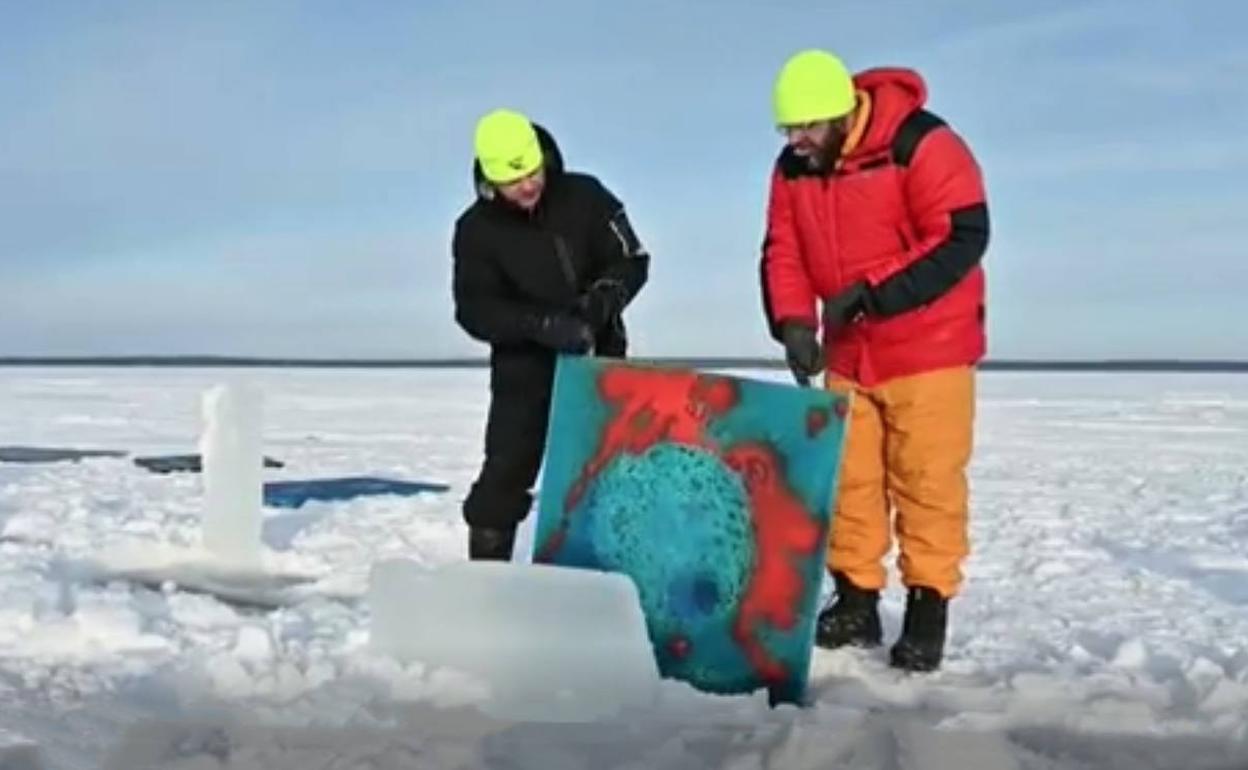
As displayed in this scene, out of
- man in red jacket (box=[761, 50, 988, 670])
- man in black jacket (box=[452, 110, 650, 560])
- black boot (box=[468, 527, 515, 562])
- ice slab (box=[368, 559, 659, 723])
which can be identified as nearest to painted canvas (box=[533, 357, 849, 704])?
ice slab (box=[368, 559, 659, 723])

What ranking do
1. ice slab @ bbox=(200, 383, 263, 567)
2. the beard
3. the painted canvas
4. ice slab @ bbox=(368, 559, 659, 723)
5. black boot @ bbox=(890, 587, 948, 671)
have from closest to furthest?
1. ice slab @ bbox=(368, 559, 659, 723)
2. the painted canvas
3. the beard
4. black boot @ bbox=(890, 587, 948, 671)
5. ice slab @ bbox=(200, 383, 263, 567)

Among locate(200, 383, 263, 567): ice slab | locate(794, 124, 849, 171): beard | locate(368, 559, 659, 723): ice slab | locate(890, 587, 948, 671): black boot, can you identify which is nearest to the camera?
locate(368, 559, 659, 723): ice slab

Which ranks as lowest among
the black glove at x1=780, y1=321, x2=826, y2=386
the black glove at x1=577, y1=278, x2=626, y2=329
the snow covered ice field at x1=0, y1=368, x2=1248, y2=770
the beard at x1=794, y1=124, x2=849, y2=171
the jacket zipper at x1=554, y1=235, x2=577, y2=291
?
the snow covered ice field at x1=0, y1=368, x2=1248, y2=770

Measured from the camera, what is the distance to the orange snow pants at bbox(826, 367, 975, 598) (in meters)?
3.81

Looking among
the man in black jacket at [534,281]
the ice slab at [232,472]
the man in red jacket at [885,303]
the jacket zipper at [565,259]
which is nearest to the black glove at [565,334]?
the man in black jacket at [534,281]

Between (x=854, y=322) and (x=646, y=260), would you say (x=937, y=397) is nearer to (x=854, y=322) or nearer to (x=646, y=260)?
(x=854, y=322)

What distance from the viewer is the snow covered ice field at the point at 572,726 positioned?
9.85ft

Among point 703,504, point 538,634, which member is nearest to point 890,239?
point 703,504

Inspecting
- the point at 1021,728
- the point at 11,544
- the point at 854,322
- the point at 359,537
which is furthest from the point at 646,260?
the point at 11,544

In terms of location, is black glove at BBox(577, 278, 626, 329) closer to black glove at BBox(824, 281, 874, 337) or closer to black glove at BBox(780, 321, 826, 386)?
black glove at BBox(780, 321, 826, 386)

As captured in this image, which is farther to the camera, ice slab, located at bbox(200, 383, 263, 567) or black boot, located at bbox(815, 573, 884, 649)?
ice slab, located at bbox(200, 383, 263, 567)

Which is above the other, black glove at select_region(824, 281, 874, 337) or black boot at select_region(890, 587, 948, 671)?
black glove at select_region(824, 281, 874, 337)

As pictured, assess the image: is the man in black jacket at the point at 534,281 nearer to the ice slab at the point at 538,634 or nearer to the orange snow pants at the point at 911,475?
the orange snow pants at the point at 911,475

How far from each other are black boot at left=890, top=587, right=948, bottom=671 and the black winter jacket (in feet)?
3.74
